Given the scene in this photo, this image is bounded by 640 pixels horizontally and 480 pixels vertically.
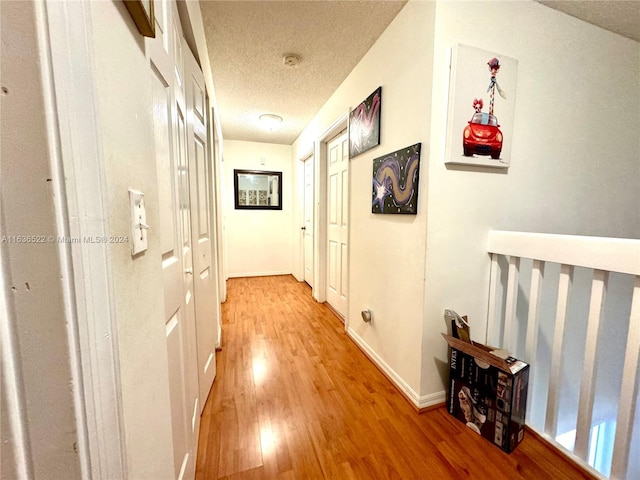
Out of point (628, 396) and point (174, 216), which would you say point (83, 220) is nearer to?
point (174, 216)

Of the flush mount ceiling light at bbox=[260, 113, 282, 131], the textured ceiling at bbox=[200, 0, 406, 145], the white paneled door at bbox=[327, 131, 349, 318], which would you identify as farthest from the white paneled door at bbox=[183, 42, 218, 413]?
the flush mount ceiling light at bbox=[260, 113, 282, 131]

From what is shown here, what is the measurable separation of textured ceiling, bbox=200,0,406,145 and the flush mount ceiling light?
231 millimetres

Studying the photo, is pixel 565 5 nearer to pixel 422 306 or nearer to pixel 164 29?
pixel 422 306

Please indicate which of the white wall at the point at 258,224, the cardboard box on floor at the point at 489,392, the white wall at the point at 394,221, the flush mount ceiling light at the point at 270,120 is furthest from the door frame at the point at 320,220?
the cardboard box on floor at the point at 489,392

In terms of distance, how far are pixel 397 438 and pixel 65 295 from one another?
4.89 ft

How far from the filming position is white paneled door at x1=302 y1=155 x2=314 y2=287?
3521 millimetres

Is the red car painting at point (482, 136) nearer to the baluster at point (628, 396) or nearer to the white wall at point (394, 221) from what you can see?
the white wall at point (394, 221)

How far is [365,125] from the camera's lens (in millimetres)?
1906

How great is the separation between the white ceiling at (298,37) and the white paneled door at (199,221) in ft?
1.76

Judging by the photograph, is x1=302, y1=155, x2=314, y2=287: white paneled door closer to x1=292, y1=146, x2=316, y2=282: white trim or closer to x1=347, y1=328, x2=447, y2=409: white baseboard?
x1=292, y1=146, x2=316, y2=282: white trim

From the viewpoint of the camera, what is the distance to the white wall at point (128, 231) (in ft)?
1.26

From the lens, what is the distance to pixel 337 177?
2676 mm

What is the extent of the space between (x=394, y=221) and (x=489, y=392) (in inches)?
40.2

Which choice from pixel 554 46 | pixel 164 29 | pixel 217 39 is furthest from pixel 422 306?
pixel 217 39
